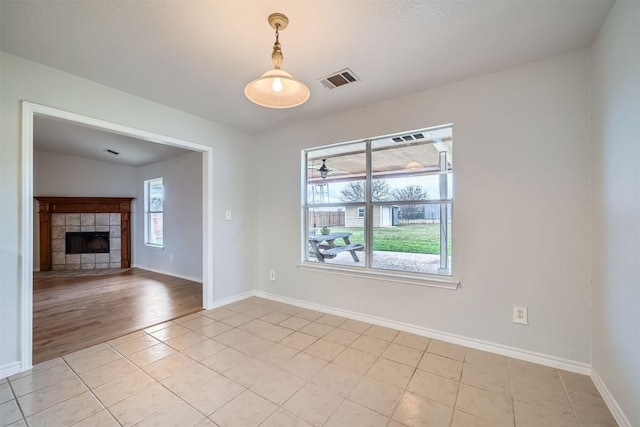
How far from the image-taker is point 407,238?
2.84 m

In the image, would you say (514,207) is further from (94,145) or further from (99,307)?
(94,145)

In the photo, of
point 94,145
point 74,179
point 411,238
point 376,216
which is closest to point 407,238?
point 411,238

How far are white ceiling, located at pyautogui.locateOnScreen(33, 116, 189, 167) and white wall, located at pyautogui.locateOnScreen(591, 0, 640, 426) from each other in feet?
17.7

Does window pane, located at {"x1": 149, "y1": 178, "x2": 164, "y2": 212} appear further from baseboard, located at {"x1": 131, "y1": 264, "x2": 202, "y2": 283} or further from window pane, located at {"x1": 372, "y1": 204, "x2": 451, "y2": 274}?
window pane, located at {"x1": 372, "y1": 204, "x2": 451, "y2": 274}

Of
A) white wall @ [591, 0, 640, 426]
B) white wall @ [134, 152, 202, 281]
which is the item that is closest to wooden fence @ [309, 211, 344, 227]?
white wall @ [591, 0, 640, 426]

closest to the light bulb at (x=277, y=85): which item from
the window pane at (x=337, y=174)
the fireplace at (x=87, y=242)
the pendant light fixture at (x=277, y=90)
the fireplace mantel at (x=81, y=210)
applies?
the pendant light fixture at (x=277, y=90)

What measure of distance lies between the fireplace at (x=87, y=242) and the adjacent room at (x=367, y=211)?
126 inches

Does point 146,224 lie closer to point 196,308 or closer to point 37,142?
point 37,142

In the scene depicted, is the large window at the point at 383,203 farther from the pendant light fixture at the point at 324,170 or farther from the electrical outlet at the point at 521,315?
the electrical outlet at the point at 521,315

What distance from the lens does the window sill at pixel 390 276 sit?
2.52 m

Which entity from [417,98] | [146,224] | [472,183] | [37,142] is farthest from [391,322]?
[37,142]

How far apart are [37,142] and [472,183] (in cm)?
757

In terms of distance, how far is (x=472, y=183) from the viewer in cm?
242

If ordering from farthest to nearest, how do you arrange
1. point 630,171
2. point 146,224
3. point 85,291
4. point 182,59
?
point 146,224
point 85,291
point 182,59
point 630,171
